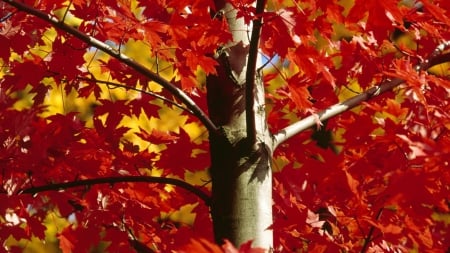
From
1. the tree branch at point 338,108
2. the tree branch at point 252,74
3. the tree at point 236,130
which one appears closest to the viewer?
the tree branch at point 252,74

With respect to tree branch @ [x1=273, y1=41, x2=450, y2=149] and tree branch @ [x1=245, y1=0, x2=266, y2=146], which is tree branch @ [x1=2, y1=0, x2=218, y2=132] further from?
tree branch @ [x1=273, y1=41, x2=450, y2=149]

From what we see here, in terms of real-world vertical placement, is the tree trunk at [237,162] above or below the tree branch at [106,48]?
below

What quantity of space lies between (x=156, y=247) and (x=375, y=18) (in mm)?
1393

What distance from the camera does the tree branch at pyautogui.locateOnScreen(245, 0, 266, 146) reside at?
1859 mm

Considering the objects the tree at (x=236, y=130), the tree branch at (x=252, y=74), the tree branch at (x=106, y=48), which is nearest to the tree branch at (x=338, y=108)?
the tree at (x=236, y=130)

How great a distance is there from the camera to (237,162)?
7.20ft

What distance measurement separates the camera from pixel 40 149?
2.24 meters

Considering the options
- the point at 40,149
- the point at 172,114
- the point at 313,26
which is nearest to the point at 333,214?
the point at 313,26

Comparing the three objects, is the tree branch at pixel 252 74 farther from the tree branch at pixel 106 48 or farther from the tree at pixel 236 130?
the tree branch at pixel 106 48

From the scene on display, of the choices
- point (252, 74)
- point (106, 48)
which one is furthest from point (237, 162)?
point (106, 48)

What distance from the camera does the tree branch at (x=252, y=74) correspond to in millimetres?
1859

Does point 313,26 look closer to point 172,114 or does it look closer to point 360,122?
point 360,122

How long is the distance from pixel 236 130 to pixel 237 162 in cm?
13

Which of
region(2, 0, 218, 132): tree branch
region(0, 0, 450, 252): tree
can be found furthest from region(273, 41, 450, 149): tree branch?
region(2, 0, 218, 132): tree branch
